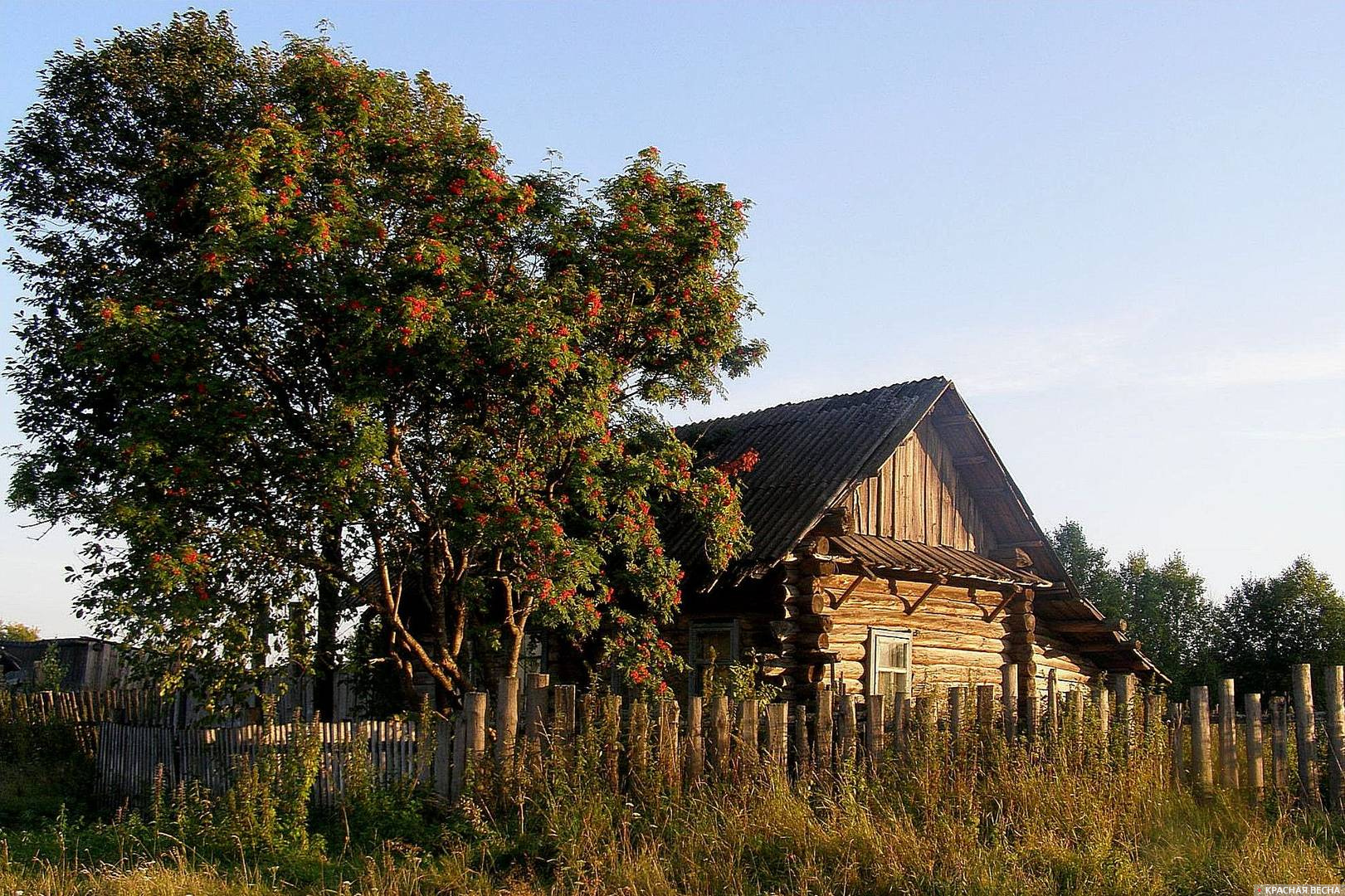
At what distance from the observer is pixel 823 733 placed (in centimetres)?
1106

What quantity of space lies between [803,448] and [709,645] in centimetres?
405

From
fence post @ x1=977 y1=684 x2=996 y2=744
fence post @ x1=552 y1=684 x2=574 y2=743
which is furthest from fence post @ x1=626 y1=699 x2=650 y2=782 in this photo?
fence post @ x1=977 y1=684 x2=996 y2=744

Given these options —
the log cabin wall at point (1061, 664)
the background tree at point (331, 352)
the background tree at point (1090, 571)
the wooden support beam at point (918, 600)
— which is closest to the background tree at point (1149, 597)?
the background tree at point (1090, 571)

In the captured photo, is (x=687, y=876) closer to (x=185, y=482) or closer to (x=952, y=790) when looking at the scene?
(x=952, y=790)

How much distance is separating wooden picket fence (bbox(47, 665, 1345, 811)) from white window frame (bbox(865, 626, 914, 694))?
644 centimetres

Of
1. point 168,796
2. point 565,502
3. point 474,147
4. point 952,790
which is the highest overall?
point 474,147

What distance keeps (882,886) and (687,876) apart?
1427 mm

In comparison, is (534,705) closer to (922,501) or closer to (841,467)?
(841,467)

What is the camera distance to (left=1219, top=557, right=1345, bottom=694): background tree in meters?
37.3

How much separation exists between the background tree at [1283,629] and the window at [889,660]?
2340 cm

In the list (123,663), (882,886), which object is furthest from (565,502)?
(882,886)

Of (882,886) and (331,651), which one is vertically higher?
(331,651)

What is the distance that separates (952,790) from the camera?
989cm

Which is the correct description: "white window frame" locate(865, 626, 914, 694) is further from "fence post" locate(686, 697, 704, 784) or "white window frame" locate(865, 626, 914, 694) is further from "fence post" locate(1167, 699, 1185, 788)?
"fence post" locate(686, 697, 704, 784)
